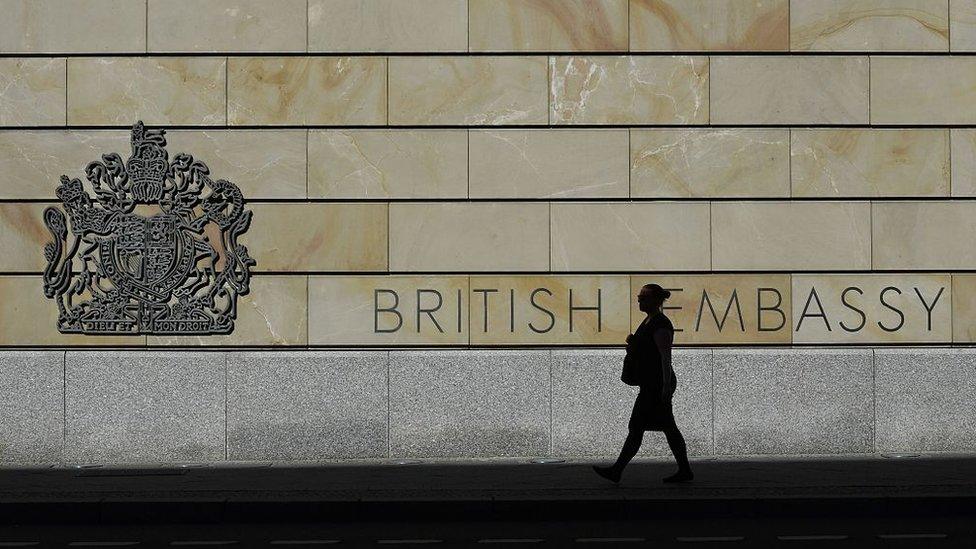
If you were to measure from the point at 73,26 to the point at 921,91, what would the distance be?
822 centimetres

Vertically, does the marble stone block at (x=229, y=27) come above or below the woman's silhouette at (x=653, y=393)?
above

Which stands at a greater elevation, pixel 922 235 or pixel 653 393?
pixel 922 235

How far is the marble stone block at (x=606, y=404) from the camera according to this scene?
1427 cm

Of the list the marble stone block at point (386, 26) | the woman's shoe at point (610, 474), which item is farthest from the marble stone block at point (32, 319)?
the woman's shoe at point (610, 474)

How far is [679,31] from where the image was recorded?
14.4m

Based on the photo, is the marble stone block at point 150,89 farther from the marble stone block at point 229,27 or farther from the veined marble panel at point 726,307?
the veined marble panel at point 726,307

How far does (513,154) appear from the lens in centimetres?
1433

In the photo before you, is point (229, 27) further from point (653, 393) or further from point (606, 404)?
point (653, 393)

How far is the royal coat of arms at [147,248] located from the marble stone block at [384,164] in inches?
34.6

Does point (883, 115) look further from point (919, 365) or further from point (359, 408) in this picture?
point (359, 408)

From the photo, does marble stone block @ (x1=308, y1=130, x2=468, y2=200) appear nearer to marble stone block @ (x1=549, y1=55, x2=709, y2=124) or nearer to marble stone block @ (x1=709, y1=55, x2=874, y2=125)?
marble stone block @ (x1=549, y1=55, x2=709, y2=124)

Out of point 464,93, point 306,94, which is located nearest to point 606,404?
point 464,93

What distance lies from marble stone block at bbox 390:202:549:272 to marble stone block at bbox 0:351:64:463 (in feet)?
11.3

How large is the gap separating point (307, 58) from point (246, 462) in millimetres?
3906
